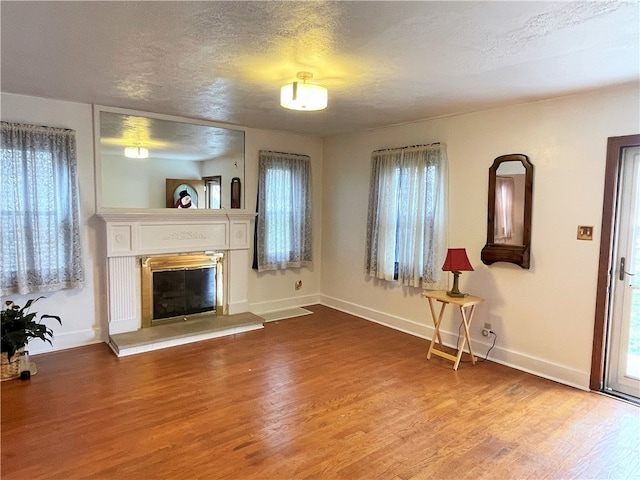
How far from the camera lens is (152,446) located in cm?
241

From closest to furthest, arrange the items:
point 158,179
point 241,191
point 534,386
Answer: point 534,386 → point 158,179 → point 241,191

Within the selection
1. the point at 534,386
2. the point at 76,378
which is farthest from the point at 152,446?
the point at 534,386

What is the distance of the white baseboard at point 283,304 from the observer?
5367mm

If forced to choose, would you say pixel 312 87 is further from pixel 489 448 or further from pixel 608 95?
pixel 489 448

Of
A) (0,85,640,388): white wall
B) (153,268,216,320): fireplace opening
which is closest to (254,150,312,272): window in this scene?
(0,85,640,388): white wall

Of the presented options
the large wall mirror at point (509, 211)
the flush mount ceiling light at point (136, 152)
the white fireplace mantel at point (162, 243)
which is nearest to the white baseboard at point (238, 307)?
the white fireplace mantel at point (162, 243)

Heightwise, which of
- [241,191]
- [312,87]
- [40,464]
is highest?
[312,87]

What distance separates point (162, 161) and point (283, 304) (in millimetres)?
2459

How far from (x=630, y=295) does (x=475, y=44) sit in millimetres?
2320

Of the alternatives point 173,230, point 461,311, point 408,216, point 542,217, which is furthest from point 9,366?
point 542,217

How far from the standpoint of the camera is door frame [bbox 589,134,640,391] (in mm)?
3070

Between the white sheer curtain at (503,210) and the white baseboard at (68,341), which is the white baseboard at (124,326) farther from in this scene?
the white sheer curtain at (503,210)

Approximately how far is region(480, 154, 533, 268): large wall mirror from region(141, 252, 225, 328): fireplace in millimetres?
3053

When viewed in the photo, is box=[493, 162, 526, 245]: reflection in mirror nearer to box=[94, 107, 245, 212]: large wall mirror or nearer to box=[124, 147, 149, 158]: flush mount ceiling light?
box=[94, 107, 245, 212]: large wall mirror
